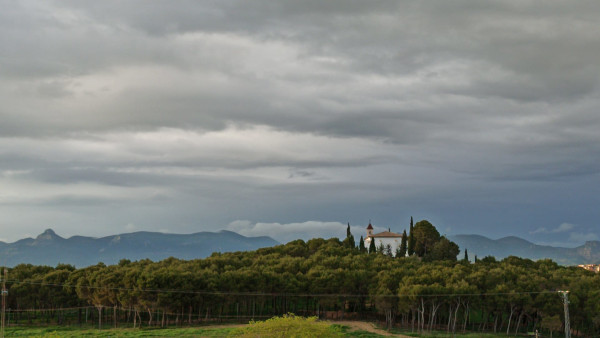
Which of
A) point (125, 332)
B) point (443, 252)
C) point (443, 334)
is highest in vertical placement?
point (443, 252)

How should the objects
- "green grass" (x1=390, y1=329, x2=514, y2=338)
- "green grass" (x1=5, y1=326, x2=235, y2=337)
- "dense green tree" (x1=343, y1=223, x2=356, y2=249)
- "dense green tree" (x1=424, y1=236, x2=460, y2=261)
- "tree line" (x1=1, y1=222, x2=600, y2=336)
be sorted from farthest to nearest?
"dense green tree" (x1=343, y1=223, x2=356, y2=249), "dense green tree" (x1=424, y1=236, x2=460, y2=261), "tree line" (x1=1, y1=222, x2=600, y2=336), "green grass" (x1=390, y1=329, x2=514, y2=338), "green grass" (x1=5, y1=326, x2=235, y2=337)

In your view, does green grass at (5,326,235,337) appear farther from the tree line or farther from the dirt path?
the dirt path

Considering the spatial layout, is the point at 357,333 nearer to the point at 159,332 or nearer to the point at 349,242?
the point at 159,332

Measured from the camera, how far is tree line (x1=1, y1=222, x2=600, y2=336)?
91438 millimetres

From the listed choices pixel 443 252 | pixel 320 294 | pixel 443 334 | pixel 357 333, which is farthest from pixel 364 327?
pixel 443 252

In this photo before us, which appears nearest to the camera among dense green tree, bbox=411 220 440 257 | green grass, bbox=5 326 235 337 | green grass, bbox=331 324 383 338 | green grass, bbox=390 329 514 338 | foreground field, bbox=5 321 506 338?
green grass, bbox=5 326 235 337

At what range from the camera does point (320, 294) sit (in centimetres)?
10056

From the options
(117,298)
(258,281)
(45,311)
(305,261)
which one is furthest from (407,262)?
(45,311)

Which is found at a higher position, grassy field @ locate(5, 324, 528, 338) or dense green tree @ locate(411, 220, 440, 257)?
dense green tree @ locate(411, 220, 440, 257)

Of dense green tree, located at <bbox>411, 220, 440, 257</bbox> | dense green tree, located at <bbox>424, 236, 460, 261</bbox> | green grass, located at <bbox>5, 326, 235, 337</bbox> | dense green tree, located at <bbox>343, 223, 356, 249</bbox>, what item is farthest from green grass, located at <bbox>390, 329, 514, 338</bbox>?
dense green tree, located at <bbox>411, 220, 440, 257</bbox>

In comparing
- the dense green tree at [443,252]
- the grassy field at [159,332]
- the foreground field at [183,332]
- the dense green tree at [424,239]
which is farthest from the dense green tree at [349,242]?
the grassy field at [159,332]

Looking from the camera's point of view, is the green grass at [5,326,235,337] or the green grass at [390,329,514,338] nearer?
the green grass at [5,326,235,337]

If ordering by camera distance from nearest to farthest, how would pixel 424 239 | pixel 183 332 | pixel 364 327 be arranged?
pixel 183 332
pixel 364 327
pixel 424 239

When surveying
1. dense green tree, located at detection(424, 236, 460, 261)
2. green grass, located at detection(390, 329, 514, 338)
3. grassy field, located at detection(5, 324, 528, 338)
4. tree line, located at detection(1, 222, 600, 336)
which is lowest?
green grass, located at detection(390, 329, 514, 338)
